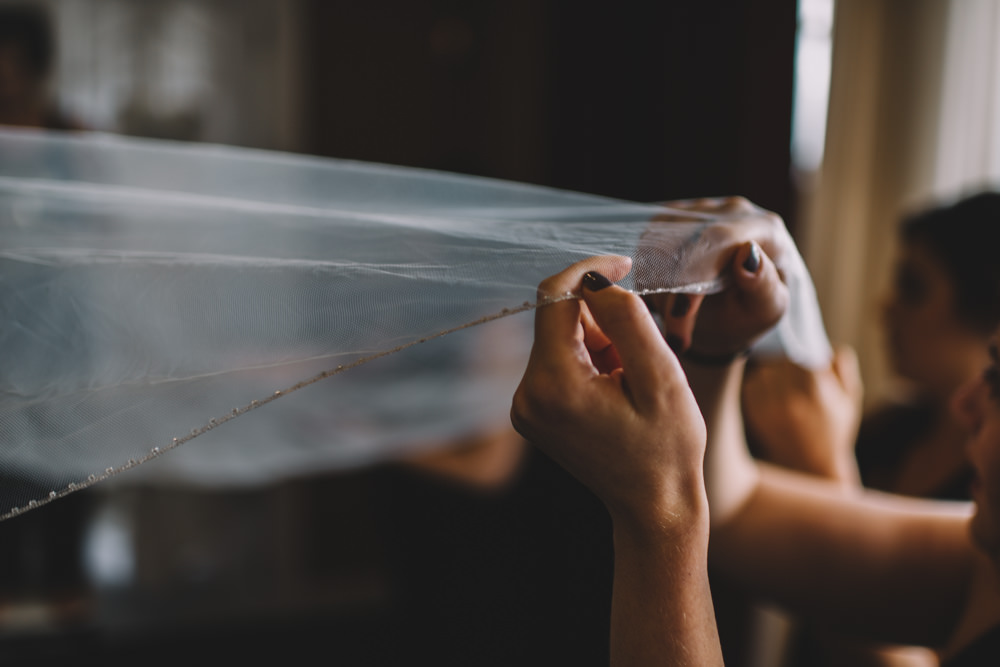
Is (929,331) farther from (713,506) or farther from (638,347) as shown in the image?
(638,347)

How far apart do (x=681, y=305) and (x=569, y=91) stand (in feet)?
7.04

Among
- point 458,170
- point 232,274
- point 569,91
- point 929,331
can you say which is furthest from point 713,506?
point 569,91

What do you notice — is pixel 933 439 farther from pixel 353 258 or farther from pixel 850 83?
pixel 353 258

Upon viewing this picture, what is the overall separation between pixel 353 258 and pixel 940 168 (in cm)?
164

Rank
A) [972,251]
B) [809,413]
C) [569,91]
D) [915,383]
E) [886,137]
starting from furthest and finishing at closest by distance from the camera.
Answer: [569,91]
[886,137]
[915,383]
[972,251]
[809,413]

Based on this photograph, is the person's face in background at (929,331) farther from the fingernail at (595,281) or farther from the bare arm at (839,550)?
the fingernail at (595,281)

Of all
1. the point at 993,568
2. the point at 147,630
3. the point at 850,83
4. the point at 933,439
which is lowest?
the point at 147,630

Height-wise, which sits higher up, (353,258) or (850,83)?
(850,83)

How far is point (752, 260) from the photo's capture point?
1.91ft

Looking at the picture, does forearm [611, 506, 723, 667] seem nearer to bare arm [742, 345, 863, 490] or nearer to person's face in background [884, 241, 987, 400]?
bare arm [742, 345, 863, 490]

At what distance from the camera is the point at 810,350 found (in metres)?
0.86

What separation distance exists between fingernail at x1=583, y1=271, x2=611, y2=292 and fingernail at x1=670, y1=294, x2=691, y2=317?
12 centimetres

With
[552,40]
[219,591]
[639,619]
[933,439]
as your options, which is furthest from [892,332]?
[219,591]

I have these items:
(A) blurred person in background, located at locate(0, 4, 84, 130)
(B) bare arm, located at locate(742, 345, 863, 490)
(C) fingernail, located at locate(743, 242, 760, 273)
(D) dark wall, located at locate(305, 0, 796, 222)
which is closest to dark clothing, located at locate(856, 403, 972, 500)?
(B) bare arm, located at locate(742, 345, 863, 490)
